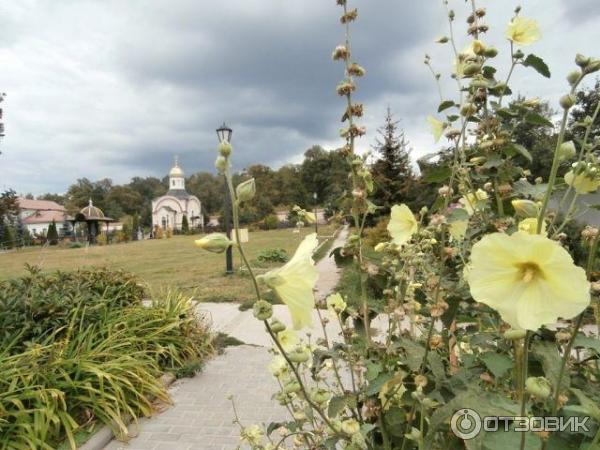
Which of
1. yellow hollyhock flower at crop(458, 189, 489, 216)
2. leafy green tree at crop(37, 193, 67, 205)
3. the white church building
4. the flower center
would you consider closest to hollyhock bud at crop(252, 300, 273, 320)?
the flower center

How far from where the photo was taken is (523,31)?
106 centimetres

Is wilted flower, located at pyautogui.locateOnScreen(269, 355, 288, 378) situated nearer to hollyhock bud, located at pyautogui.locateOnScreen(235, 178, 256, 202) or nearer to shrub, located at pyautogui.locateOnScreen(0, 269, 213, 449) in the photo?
hollyhock bud, located at pyautogui.locateOnScreen(235, 178, 256, 202)

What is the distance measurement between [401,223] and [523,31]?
60 cm

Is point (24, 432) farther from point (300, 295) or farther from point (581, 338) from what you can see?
point (581, 338)

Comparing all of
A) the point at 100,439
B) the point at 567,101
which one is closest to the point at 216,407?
the point at 100,439

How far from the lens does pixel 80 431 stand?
255 cm

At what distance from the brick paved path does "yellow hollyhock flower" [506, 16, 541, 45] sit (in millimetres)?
1332

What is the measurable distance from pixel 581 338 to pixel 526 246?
0.43 m

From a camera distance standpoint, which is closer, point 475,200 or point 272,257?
point 475,200

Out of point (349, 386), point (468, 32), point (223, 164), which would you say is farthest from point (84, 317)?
point (468, 32)

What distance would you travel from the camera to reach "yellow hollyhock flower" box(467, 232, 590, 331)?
575 millimetres

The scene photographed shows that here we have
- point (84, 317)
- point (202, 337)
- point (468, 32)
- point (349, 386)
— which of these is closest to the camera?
point (468, 32)

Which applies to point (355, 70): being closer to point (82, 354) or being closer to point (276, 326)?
point (276, 326)

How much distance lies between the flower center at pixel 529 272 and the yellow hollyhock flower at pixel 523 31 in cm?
73
